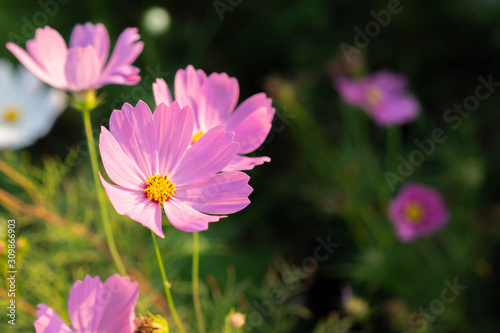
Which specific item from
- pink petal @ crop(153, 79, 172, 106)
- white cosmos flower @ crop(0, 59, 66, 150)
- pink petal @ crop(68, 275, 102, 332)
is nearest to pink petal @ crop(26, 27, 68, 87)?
pink petal @ crop(153, 79, 172, 106)

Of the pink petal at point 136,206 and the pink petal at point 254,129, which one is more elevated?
the pink petal at point 254,129

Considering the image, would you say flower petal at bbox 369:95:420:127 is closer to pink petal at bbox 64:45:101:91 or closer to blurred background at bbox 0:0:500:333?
blurred background at bbox 0:0:500:333

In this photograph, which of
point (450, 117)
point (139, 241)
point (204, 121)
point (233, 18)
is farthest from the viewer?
point (233, 18)

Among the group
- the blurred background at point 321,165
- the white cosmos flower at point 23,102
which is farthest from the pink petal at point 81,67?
the white cosmos flower at point 23,102

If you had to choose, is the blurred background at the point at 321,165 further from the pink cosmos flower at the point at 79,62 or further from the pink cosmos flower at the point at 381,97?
the pink cosmos flower at the point at 79,62

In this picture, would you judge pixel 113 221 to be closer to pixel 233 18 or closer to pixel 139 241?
pixel 139 241

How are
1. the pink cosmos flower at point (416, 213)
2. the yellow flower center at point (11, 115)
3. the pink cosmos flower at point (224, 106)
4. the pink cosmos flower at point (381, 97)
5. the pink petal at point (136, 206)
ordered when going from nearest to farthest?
the pink petal at point (136, 206) < the pink cosmos flower at point (224, 106) < the pink cosmos flower at point (416, 213) < the pink cosmos flower at point (381, 97) < the yellow flower center at point (11, 115)

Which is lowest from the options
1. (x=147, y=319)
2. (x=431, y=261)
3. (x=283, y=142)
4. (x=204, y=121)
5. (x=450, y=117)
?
(x=431, y=261)

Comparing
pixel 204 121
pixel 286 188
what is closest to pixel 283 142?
pixel 286 188
